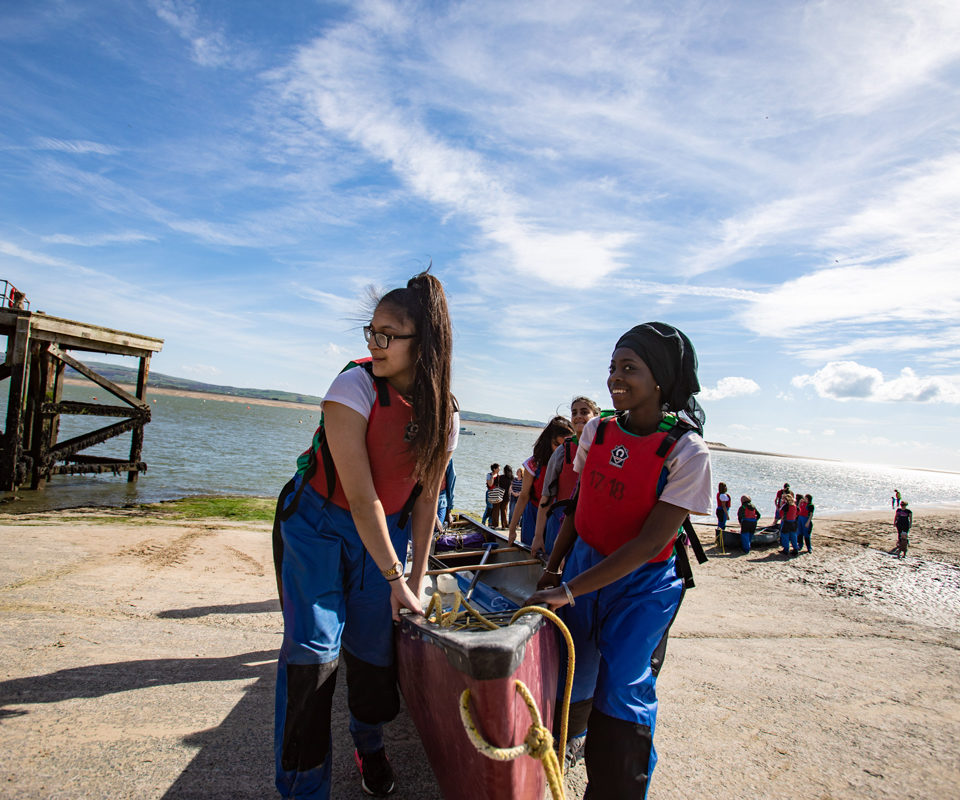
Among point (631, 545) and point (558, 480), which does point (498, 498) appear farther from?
point (631, 545)

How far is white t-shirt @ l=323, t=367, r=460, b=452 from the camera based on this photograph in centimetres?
224

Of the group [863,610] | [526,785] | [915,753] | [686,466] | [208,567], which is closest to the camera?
[526,785]

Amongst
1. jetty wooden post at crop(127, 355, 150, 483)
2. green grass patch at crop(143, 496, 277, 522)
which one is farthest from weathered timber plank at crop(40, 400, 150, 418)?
green grass patch at crop(143, 496, 277, 522)

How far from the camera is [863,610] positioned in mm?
8625

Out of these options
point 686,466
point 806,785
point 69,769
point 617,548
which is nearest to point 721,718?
point 806,785

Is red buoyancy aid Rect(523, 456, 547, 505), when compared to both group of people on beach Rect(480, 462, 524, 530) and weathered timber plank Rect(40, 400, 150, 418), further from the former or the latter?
weathered timber plank Rect(40, 400, 150, 418)

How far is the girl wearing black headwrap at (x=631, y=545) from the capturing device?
2332 mm

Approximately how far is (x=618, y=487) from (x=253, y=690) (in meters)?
2.98

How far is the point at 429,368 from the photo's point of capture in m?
2.41

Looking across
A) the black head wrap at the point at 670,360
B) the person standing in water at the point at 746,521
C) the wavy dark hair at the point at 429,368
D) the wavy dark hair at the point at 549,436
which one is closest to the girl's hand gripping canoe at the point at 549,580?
the wavy dark hair at the point at 429,368

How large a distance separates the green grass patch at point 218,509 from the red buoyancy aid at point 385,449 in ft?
36.8

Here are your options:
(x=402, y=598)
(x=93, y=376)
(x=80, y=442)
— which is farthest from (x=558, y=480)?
(x=80, y=442)

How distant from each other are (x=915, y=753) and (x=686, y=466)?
124 inches

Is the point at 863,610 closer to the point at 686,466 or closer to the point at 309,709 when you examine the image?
the point at 686,466
